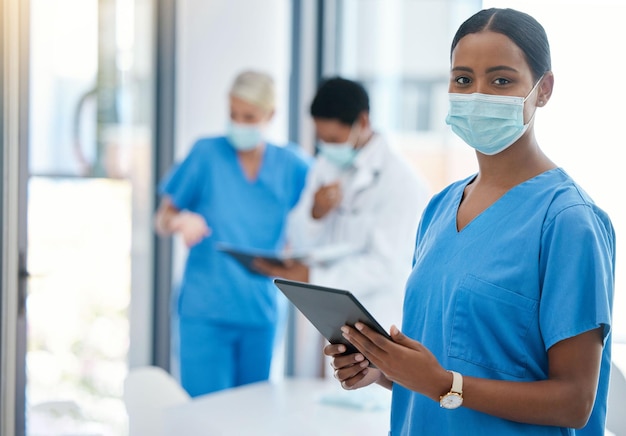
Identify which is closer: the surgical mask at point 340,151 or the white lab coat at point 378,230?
the white lab coat at point 378,230

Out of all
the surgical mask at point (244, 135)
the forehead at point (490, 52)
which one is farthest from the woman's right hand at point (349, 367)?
the surgical mask at point (244, 135)

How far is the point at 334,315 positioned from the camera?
103 centimetres

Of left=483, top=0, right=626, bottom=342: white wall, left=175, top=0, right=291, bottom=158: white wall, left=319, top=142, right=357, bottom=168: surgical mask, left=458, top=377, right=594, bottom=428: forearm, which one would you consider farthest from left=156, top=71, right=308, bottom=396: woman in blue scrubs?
left=458, top=377, right=594, bottom=428: forearm

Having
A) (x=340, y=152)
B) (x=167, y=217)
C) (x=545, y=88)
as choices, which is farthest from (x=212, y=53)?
(x=545, y=88)

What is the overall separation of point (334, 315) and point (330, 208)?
49.6 inches

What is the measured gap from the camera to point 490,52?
1.04m

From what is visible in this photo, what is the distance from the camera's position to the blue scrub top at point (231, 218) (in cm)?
250

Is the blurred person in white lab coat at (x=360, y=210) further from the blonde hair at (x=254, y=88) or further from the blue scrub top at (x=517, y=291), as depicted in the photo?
the blue scrub top at (x=517, y=291)

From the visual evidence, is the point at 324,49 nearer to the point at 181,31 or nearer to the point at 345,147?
the point at 181,31

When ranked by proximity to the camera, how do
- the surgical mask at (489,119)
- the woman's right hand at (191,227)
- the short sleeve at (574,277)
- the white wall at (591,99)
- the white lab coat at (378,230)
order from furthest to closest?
the woman's right hand at (191,227)
the white lab coat at (378,230)
the white wall at (591,99)
the surgical mask at (489,119)
the short sleeve at (574,277)

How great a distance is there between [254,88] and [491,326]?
169 centimetres

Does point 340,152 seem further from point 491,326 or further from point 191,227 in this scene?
point 491,326

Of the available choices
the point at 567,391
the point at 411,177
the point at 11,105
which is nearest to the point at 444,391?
the point at 567,391

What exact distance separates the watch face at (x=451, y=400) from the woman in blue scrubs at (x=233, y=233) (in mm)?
1524
